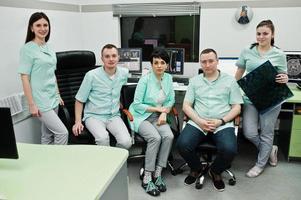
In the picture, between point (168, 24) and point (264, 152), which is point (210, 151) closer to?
point (264, 152)

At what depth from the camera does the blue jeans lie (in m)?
2.51

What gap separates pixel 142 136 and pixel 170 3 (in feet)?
6.10

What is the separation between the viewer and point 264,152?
2869mm

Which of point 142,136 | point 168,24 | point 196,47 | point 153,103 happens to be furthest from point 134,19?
point 142,136

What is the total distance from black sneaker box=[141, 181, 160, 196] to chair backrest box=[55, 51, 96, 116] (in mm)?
1127

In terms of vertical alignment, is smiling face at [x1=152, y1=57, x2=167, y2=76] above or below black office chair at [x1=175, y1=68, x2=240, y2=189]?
above

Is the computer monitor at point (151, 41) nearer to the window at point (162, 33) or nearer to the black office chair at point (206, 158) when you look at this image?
the window at point (162, 33)

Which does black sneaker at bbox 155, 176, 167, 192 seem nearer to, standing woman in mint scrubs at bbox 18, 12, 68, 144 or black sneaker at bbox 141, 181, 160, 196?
black sneaker at bbox 141, 181, 160, 196

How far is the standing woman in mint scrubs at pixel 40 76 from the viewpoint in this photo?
247 centimetres

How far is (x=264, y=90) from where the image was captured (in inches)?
108

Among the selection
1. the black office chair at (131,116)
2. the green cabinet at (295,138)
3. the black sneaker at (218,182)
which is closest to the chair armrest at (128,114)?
the black office chair at (131,116)

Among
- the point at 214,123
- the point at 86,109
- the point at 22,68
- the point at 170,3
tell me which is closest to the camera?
the point at 22,68

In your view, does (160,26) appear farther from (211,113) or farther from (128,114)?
(211,113)

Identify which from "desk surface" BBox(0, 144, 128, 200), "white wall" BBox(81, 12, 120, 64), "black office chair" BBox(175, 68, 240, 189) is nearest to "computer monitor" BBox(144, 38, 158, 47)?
"white wall" BBox(81, 12, 120, 64)
